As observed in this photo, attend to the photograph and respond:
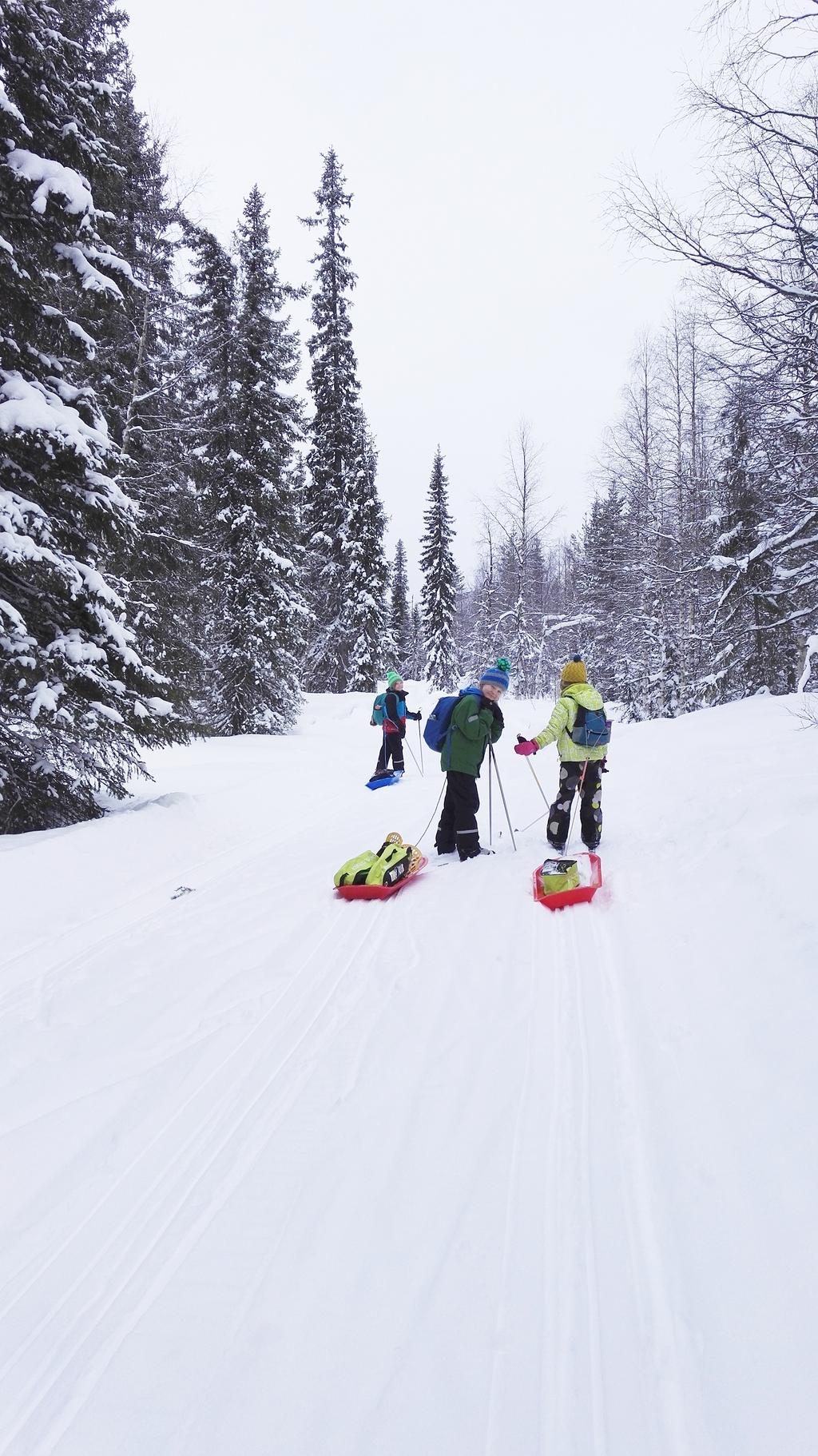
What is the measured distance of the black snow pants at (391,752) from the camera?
12312 millimetres

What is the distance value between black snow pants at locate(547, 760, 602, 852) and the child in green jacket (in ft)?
2.71

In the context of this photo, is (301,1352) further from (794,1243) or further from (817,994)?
(817,994)

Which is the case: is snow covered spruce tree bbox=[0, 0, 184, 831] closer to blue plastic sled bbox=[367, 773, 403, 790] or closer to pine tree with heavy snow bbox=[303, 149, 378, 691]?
blue plastic sled bbox=[367, 773, 403, 790]

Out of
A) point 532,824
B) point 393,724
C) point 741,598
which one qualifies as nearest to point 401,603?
point 741,598

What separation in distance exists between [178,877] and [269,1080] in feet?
11.9

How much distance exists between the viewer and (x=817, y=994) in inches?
120

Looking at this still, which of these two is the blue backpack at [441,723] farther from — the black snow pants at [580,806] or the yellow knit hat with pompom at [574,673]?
the black snow pants at [580,806]

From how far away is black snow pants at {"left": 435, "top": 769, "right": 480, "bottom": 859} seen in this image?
666 cm

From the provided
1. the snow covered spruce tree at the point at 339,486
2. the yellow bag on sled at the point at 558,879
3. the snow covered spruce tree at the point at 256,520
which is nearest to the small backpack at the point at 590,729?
the yellow bag on sled at the point at 558,879

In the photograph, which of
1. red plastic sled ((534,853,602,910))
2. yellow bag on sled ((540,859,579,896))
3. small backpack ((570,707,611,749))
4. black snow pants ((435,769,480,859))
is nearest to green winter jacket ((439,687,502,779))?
black snow pants ((435,769,480,859))

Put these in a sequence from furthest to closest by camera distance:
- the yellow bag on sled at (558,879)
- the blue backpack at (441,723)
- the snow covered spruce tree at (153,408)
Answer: the snow covered spruce tree at (153,408) < the blue backpack at (441,723) < the yellow bag on sled at (558,879)

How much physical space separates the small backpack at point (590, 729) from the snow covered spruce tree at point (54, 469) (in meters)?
4.47

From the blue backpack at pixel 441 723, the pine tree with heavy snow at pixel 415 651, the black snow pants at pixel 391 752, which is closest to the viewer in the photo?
the blue backpack at pixel 441 723

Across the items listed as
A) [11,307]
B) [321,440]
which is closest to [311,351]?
[321,440]
